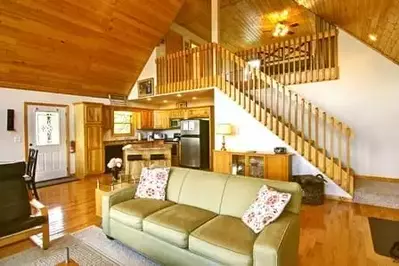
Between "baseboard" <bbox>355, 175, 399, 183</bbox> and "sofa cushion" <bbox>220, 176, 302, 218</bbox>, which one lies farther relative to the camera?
"baseboard" <bbox>355, 175, 399, 183</bbox>

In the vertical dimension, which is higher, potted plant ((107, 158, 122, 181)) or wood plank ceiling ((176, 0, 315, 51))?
wood plank ceiling ((176, 0, 315, 51))

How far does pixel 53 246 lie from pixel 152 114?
6711 mm

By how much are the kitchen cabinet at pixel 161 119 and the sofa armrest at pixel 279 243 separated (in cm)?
719

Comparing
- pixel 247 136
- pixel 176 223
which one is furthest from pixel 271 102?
pixel 176 223

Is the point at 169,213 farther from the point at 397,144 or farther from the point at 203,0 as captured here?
the point at 203,0

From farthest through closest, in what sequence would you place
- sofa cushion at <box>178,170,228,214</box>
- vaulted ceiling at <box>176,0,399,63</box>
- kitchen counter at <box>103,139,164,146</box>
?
1. kitchen counter at <box>103,139,164,146</box>
2. vaulted ceiling at <box>176,0,399,63</box>
3. sofa cushion at <box>178,170,228,214</box>

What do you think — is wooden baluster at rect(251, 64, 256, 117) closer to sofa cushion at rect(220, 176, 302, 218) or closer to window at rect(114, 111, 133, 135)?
sofa cushion at rect(220, 176, 302, 218)

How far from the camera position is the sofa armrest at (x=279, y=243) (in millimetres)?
1764

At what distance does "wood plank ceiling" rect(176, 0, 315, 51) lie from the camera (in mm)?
6566

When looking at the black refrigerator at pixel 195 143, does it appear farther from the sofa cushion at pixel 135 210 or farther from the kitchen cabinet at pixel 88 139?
the sofa cushion at pixel 135 210

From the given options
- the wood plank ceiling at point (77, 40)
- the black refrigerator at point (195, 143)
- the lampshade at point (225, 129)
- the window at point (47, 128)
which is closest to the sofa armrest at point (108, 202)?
the lampshade at point (225, 129)

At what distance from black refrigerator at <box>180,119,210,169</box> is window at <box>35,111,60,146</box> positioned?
3586mm

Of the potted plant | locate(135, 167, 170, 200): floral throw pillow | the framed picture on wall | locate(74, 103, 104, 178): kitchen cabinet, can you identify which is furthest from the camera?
the framed picture on wall

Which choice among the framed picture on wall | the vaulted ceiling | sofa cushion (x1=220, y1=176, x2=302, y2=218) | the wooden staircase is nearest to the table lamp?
the wooden staircase
